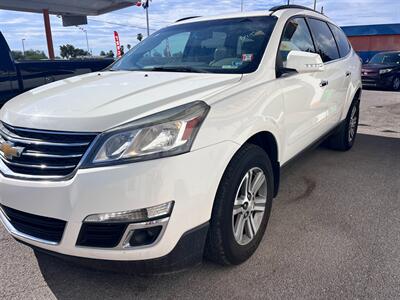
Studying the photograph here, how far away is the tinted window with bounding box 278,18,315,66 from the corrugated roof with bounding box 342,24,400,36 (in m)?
31.6

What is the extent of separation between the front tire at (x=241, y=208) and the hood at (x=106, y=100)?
519 millimetres

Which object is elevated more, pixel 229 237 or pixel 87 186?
pixel 87 186

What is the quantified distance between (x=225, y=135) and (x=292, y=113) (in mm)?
1127

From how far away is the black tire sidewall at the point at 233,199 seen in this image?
2.18 metres

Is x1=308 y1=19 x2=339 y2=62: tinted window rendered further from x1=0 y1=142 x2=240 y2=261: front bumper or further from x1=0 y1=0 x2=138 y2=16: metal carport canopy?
x1=0 y1=0 x2=138 y2=16: metal carport canopy

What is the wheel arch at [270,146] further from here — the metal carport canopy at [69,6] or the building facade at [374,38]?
the building facade at [374,38]

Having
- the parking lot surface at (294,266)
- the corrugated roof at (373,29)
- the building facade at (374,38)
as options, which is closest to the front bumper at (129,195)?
the parking lot surface at (294,266)

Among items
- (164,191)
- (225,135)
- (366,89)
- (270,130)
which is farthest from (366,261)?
(366,89)

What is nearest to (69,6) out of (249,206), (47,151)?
(47,151)

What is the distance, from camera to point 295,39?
130 inches

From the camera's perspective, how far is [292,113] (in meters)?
3.01

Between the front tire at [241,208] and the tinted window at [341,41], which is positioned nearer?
the front tire at [241,208]

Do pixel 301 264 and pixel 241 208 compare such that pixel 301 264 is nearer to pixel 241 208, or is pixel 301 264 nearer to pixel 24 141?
pixel 241 208

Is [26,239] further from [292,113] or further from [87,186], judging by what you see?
[292,113]
